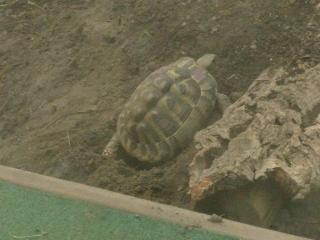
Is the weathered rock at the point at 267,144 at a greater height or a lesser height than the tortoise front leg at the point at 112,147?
greater

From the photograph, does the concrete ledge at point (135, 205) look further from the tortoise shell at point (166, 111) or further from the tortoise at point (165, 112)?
the tortoise shell at point (166, 111)

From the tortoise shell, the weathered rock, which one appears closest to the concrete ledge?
the weathered rock

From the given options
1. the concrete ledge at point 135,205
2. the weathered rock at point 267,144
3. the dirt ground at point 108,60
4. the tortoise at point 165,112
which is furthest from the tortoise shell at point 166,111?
the concrete ledge at point 135,205

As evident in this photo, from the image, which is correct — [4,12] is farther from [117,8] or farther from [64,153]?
[64,153]

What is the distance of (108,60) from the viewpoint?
412 cm

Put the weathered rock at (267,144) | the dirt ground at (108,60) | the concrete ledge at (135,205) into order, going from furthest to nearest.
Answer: the dirt ground at (108,60) → the weathered rock at (267,144) → the concrete ledge at (135,205)

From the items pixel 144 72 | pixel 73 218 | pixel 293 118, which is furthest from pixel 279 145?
pixel 144 72

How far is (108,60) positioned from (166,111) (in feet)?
2.17

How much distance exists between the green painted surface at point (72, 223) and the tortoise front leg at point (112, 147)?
731mm

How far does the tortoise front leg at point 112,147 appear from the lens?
3541mm

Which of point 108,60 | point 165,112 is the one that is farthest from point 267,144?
point 108,60

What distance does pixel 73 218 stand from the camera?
A: 8.94 ft

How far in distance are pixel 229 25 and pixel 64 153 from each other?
126 centimetres

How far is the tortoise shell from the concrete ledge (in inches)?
31.4
